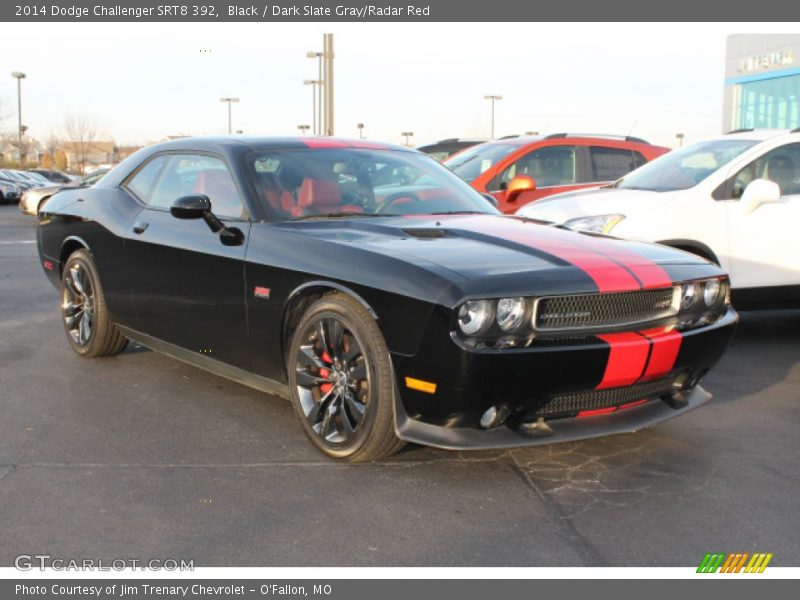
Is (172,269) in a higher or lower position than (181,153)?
lower

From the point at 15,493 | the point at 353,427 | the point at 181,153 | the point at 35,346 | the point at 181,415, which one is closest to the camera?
the point at 15,493

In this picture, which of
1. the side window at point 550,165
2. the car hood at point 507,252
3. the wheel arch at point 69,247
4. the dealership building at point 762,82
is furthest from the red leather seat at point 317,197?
the dealership building at point 762,82

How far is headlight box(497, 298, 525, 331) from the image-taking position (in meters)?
3.42

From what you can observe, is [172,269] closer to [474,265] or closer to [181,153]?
[181,153]

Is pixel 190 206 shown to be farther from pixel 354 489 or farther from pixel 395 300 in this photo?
pixel 354 489

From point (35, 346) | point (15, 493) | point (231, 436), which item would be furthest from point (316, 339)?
point (35, 346)

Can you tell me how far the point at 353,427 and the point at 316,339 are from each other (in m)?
0.43

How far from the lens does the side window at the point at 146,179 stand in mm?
5367

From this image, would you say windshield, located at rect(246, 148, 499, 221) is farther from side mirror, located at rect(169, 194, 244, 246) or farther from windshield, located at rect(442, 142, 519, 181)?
windshield, located at rect(442, 142, 519, 181)

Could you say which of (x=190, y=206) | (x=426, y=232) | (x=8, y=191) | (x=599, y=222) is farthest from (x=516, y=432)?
(x=8, y=191)

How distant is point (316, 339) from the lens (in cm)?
393

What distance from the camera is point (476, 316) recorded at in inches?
133

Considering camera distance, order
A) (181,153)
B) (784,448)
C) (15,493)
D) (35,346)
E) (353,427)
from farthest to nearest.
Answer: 1. (35,346)
2. (181,153)
3. (784,448)
4. (353,427)
5. (15,493)

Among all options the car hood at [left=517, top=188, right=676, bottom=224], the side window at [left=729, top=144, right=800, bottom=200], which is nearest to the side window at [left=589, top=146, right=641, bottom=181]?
the car hood at [left=517, top=188, right=676, bottom=224]
